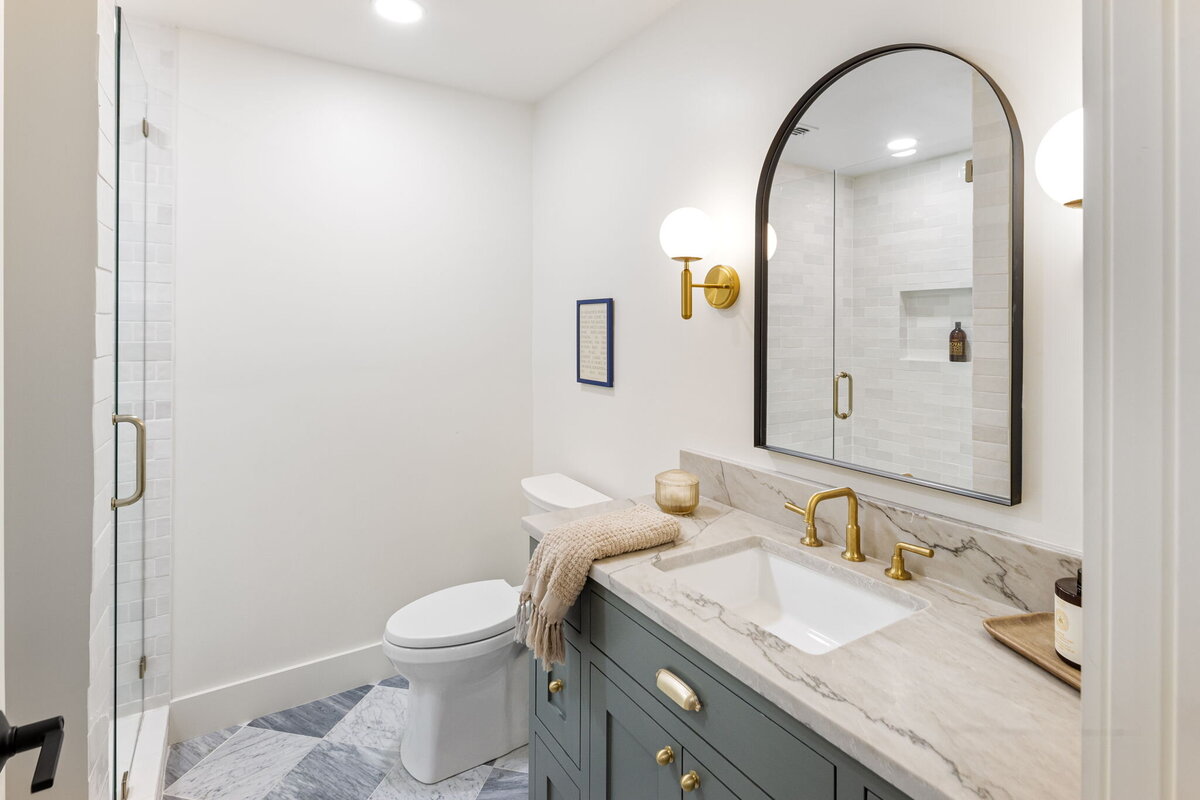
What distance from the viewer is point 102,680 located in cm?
124

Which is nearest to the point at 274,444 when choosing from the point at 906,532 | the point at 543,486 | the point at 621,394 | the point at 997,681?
the point at 543,486

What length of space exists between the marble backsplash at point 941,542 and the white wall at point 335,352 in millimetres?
1407

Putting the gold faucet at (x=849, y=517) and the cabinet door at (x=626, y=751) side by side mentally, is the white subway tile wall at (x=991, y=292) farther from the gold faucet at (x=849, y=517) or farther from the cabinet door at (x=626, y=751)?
the cabinet door at (x=626, y=751)

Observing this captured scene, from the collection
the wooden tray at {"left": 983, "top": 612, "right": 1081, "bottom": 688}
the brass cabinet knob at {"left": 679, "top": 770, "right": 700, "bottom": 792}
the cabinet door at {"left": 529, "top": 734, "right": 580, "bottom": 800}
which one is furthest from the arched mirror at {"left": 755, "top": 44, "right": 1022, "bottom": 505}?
the cabinet door at {"left": 529, "top": 734, "right": 580, "bottom": 800}

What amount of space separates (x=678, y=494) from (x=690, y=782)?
72 cm

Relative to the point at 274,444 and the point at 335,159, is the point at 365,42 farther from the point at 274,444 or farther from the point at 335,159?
the point at 274,444

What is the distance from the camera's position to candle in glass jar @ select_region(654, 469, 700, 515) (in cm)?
164

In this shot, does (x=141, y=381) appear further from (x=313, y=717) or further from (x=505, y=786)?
(x=505, y=786)

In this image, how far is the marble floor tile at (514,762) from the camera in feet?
6.64

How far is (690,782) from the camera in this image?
1057 millimetres

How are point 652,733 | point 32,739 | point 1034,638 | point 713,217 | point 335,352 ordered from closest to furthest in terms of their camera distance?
1. point 32,739
2. point 1034,638
3. point 652,733
4. point 713,217
5. point 335,352

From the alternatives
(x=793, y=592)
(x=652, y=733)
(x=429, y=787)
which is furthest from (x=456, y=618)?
(x=793, y=592)

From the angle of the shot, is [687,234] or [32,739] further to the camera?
[687,234]

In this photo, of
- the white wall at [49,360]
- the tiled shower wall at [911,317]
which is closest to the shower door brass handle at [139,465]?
the white wall at [49,360]
